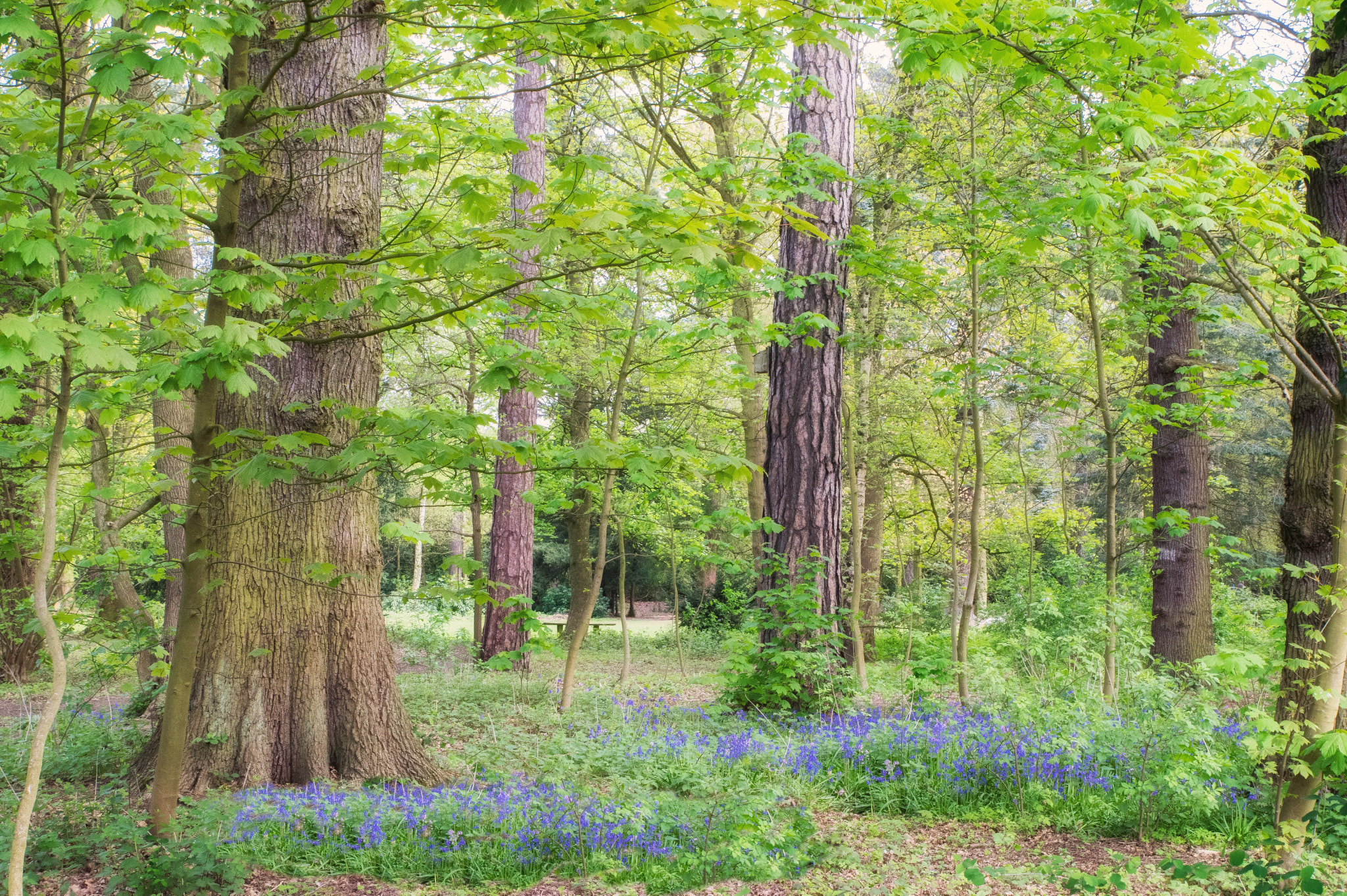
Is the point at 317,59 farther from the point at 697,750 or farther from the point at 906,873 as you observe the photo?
the point at 906,873

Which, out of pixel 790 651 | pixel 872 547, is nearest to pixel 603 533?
pixel 790 651

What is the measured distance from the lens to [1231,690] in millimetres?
6355

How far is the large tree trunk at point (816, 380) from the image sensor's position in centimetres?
688

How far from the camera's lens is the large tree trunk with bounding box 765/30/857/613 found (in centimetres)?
688

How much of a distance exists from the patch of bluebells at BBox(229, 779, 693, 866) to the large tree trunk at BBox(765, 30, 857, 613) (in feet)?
10.4

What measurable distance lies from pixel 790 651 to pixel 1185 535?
4803 millimetres

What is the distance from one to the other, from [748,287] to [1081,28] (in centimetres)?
584

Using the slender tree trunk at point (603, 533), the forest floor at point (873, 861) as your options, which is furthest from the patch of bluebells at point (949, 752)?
the slender tree trunk at point (603, 533)

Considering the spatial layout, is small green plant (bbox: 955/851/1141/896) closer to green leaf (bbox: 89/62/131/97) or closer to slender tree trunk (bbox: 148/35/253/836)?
slender tree trunk (bbox: 148/35/253/836)

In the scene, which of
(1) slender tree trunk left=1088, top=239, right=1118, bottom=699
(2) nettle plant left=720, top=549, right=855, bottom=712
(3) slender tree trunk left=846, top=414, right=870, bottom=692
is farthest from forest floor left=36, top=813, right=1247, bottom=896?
(1) slender tree trunk left=1088, top=239, right=1118, bottom=699

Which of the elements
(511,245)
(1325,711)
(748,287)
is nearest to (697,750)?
(1325,711)

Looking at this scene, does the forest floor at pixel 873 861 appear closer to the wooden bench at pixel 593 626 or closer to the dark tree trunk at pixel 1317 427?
the dark tree trunk at pixel 1317 427

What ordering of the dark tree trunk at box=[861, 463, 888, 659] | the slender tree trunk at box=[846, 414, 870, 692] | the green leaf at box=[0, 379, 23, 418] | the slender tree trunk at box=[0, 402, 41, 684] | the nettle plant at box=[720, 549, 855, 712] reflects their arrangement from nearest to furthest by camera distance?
the green leaf at box=[0, 379, 23, 418] < the nettle plant at box=[720, 549, 855, 712] < the slender tree trunk at box=[846, 414, 870, 692] < the slender tree trunk at box=[0, 402, 41, 684] < the dark tree trunk at box=[861, 463, 888, 659]

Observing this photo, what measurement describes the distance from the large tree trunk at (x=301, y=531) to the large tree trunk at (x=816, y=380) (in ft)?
11.3
